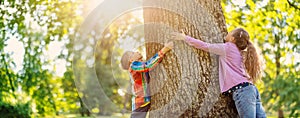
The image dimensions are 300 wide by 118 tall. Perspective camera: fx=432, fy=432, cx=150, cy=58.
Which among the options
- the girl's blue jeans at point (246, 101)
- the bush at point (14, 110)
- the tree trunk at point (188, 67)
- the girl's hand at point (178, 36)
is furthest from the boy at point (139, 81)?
the bush at point (14, 110)

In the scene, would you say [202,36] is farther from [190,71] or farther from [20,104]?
[20,104]

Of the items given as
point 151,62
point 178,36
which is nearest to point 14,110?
point 151,62

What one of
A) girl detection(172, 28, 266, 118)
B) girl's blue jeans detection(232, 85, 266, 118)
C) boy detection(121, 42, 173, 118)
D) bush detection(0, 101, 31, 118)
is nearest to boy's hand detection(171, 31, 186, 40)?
girl detection(172, 28, 266, 118)

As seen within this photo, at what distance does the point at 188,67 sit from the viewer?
4055 mm

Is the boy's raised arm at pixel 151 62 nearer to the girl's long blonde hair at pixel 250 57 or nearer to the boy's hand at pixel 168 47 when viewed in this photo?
the boy's hand at pixel 168 47

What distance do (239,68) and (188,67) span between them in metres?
0.51

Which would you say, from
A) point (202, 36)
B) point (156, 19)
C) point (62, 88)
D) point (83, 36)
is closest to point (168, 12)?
point (156, 19)

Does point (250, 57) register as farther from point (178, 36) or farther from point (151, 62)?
point (151, 62)

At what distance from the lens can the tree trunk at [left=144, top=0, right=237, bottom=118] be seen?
405 centimetres

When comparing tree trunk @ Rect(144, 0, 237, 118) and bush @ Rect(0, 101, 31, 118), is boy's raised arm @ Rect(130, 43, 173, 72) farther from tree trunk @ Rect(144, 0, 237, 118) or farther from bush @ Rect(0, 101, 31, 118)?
bush @ Rect(0, 101, 31, 118)

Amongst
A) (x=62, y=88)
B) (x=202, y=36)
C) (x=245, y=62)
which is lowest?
(x=62, y=88)

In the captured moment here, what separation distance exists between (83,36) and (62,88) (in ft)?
20.9

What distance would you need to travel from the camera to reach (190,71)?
405 cm

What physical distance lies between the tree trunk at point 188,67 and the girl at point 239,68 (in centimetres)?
8
